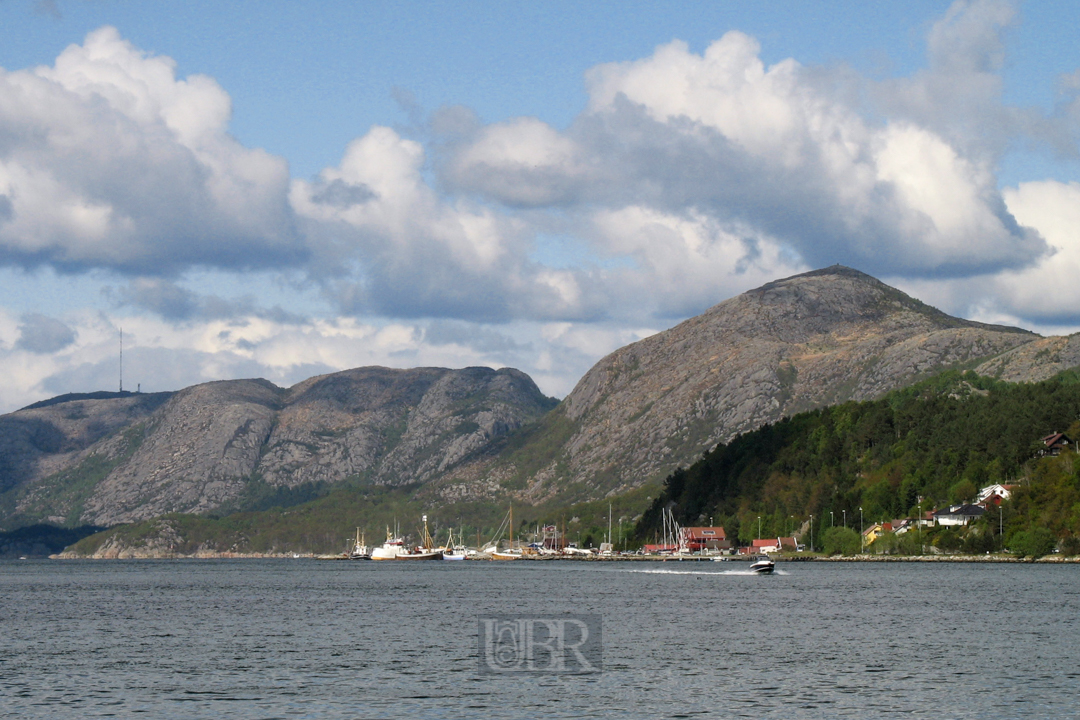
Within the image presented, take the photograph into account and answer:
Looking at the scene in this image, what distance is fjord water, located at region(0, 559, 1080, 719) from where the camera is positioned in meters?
64.8

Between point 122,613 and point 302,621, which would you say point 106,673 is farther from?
point 122,613

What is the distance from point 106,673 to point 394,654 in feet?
69.1

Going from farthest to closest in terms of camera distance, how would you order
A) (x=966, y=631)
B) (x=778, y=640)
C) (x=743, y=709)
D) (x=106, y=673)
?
(x=966, y=631), (x=778, y=640), (x=106, y=673), (x=743, y=709)

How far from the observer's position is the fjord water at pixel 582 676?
213 ft

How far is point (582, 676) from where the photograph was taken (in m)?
74.9

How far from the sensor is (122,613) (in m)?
141

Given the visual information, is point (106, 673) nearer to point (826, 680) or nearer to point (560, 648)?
point (560, 648)

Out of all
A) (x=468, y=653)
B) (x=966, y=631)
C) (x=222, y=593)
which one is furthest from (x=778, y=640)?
(x=222, y=593)

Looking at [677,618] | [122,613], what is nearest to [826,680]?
[677,618]

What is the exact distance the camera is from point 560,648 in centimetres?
8962

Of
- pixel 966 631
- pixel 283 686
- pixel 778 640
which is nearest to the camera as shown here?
pixel 283 686

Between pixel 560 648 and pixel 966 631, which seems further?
pixel 966 631

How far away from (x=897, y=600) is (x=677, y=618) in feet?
127

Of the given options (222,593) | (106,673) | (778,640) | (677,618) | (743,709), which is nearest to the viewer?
(743,709)
